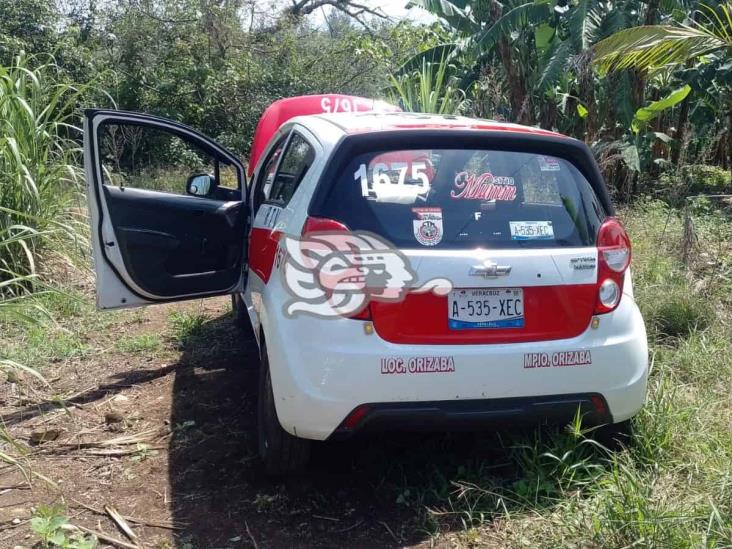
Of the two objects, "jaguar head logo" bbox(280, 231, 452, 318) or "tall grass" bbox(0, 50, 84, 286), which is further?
"tall grass" bbox(0, 50, 84, 286)

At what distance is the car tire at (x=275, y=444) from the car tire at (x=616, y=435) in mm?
1443

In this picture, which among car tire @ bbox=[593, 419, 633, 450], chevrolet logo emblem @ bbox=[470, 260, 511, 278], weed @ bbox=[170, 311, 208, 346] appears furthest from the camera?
weed @ bbox=[170, 311, 208, 346]

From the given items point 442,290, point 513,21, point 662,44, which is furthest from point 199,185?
point 513,21

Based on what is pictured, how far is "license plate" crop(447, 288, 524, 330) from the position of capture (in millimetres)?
3088

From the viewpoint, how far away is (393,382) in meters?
3.01

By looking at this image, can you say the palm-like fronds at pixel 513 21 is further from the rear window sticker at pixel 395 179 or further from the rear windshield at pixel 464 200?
the rear window sticker at pixel 395 179

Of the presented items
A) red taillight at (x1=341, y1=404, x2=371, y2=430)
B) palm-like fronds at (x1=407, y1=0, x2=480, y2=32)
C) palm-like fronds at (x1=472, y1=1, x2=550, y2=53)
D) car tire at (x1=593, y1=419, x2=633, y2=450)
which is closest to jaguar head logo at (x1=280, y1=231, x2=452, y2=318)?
red taillight at (x1=341, y1=404, x2=371, y2=430)

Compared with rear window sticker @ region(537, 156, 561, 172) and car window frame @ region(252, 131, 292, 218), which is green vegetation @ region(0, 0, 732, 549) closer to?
rear window sticker @ region(537, 156, 561, 172)

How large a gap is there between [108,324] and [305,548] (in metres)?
3.70

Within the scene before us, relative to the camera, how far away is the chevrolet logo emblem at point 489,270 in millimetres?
3080

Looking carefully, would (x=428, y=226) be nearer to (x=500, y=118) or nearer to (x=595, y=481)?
(x=595, y=481)

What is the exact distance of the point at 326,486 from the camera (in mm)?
3568

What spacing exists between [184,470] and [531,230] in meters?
2.12

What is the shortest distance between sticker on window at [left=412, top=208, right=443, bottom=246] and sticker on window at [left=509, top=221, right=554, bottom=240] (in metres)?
0.34
